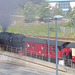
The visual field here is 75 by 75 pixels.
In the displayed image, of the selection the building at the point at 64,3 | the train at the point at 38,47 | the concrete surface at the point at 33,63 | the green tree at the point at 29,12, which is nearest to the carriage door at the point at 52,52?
the train at the point at 38,47

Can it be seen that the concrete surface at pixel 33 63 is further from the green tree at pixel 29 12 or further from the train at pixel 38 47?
the green tree at pixel 29 12

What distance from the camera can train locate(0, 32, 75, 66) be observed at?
15.4 m

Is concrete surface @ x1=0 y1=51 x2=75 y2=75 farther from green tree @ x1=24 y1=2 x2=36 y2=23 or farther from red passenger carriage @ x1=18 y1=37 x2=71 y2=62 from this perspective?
green tree @ x1=24 y1=2 x2=36 y2=23

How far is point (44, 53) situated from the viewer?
16.8 metres

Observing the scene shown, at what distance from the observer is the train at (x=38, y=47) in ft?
50.4

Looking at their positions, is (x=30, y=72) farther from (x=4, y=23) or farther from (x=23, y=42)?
(x=4, y=23)

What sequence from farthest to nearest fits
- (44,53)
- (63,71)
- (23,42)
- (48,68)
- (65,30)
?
(65,30) < (23,42) < (44,53) < (48,68) < (63,71)

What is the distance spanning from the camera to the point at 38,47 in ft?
56.9

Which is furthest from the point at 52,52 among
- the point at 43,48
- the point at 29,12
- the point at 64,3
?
the point at 64,3

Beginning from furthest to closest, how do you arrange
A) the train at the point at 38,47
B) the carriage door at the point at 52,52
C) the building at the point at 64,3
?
the building at the point at 64,3 → the carriage door at the point at 52,52 → the train at the point at 38,47

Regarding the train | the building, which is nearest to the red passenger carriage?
the train

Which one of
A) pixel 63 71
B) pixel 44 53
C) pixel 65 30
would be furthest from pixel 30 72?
pixel 65 30

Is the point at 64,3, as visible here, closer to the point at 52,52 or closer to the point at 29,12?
the point at 29,12

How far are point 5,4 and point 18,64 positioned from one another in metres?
10.9
